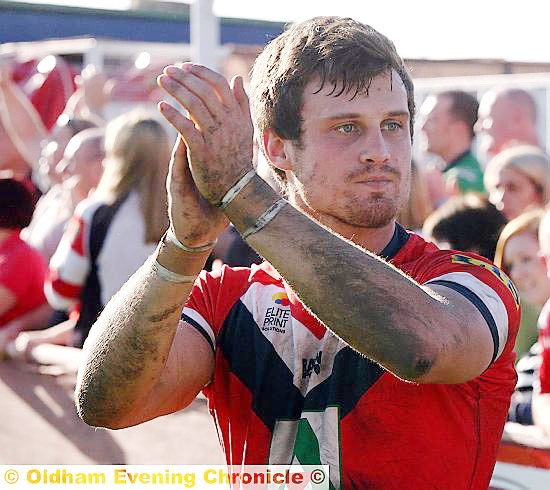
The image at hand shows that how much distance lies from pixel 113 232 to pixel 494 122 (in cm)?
252

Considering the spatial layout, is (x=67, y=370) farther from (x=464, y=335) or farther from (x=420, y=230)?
(x=464, y=335)

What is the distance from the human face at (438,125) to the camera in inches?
253

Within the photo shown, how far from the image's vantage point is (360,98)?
7.46 feet

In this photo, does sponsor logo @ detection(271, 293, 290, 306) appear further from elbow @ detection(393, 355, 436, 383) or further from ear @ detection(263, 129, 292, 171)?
elbow @ detection(393, 355, 436, 383)

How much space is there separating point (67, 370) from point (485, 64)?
11.9 m

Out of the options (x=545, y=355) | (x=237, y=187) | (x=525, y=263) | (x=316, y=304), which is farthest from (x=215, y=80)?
(x=525, y=263)

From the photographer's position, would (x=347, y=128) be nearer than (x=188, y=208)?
No

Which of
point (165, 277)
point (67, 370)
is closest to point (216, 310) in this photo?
point (165, 277)

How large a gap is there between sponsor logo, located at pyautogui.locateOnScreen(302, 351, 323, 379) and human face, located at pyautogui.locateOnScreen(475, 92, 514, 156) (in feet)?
13.6

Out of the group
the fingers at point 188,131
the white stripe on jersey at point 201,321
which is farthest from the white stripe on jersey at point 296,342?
the fingers at point 188,131

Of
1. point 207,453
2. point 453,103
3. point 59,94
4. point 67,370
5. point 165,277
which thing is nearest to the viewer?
point 165,277

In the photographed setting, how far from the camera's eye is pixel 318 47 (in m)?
2.33

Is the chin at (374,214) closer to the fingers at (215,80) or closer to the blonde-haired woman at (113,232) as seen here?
the fingers at (215,80)

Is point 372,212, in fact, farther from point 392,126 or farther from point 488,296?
point 488,296
